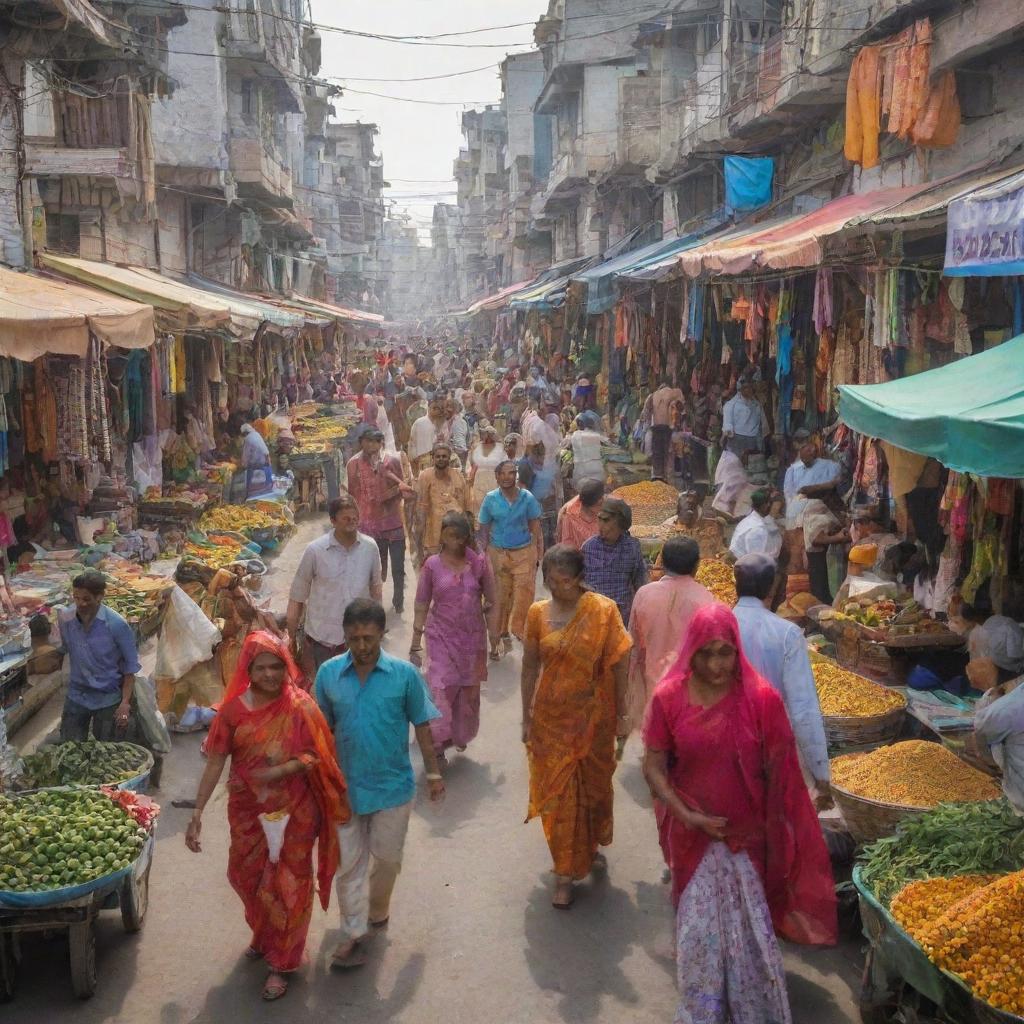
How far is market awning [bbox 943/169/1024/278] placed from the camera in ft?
19.3

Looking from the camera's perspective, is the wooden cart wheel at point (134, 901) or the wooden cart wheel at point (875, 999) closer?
the wooden cart wheel at point (875, 999)

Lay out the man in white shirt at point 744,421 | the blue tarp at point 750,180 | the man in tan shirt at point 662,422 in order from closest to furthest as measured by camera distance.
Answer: the man in white shirt at point 744,421 < the man in tan shirt at point 662,422 < the blue tarp at point 750,180

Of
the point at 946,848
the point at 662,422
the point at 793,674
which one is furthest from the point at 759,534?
the point at 662,422

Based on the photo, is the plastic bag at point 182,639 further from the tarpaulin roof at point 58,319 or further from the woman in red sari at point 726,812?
the woman in red sari at point 726,812

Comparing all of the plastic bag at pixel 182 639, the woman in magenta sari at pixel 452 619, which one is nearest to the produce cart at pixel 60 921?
the woman in magenta sari at pixel 452 619

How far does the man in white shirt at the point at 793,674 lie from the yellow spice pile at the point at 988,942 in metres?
0.86

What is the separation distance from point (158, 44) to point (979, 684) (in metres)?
18.4

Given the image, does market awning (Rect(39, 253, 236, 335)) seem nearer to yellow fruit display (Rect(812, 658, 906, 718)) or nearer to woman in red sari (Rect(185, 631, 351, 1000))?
yellow fruit display (Rect(812, 658, 906, 718))

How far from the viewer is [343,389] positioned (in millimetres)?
31672

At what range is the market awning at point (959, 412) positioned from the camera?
14.9ft

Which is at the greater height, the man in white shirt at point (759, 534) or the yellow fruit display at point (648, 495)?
the man in white shirt at point (759, 534)

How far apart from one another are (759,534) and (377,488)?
322 centimetres

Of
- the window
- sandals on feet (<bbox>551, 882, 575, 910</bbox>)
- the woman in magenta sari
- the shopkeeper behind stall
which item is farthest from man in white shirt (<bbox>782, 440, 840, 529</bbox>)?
the window

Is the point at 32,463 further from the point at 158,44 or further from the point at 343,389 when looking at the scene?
the point at 343,389
